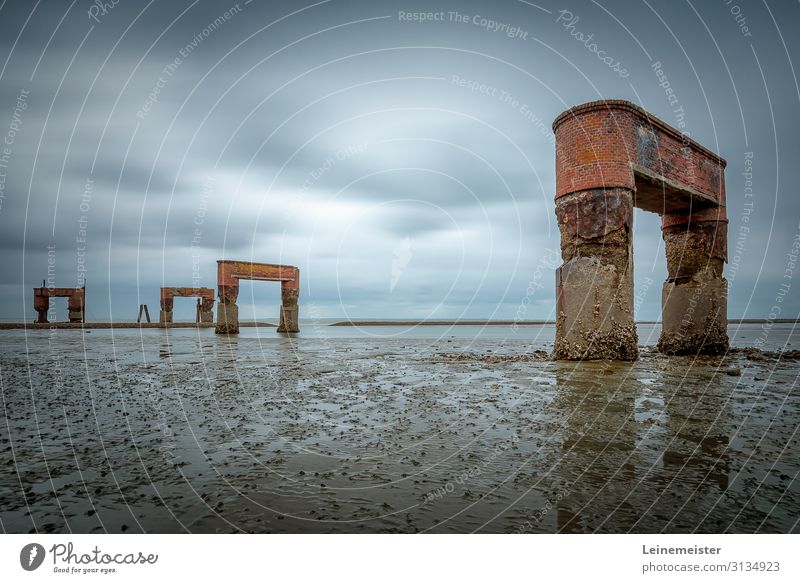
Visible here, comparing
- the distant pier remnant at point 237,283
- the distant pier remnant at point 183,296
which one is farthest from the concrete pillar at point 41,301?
the distant pier remnant at point 237,283

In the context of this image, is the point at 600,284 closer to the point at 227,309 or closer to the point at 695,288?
the point at 695,288

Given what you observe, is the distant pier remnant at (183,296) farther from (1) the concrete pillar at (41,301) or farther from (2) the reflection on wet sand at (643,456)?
(2) the reflection on wet sand at (643,456)

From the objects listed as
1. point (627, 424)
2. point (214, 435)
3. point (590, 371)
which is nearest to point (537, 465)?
point (627, 424)

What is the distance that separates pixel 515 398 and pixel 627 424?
1.80m

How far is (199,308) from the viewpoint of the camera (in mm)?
43062

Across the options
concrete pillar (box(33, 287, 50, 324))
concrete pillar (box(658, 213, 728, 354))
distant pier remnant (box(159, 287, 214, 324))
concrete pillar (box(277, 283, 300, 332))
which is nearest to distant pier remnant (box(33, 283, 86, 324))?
concrete pillar (box(33, 287, 50, 324))

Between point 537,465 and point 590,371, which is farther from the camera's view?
point 590,371

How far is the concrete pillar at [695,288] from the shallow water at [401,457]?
7.05 meters

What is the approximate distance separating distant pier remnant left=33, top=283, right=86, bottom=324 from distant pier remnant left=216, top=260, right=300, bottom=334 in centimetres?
1959

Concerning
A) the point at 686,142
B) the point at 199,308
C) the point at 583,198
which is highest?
the point at 686,142
